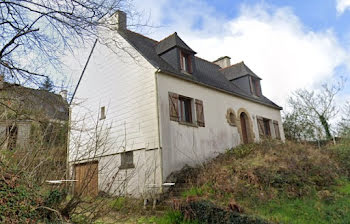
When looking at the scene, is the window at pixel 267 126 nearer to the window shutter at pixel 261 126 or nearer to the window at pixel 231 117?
the window shutter at pixel 261 126

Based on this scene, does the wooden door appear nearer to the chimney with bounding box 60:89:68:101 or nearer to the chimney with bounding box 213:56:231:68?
the chimney with bounding box 213:56:231:68

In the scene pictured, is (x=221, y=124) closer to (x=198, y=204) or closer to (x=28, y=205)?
(x=198, y=204)

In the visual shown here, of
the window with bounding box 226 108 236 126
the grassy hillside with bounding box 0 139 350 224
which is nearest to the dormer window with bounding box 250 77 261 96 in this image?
the window with bounding box 226 108 236 126

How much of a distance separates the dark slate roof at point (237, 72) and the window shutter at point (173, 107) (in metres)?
7.14

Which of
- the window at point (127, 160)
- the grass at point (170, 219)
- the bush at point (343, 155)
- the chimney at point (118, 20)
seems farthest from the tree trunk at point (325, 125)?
the chimney at point (118, 20)

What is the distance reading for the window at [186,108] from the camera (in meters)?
11.5

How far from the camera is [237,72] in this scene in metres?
16.9

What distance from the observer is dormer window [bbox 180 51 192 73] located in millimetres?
12562

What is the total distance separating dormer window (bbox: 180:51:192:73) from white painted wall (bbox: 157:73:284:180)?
108 centimetres

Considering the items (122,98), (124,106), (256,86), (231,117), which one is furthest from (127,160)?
(256,86)

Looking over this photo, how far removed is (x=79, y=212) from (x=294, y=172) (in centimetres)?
685

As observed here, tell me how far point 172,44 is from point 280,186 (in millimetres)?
7715

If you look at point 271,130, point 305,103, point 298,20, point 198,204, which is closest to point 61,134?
point 198,204

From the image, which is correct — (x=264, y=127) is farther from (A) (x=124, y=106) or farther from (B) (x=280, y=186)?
(A) (x=124, y=106)
